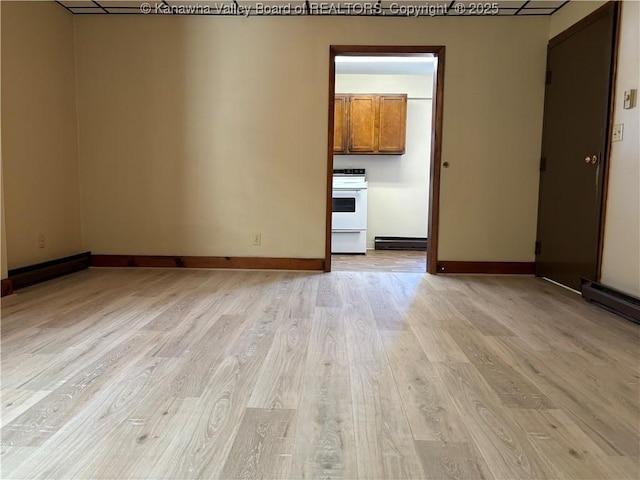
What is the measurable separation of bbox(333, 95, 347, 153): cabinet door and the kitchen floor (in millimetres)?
1470

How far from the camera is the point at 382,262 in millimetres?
4871

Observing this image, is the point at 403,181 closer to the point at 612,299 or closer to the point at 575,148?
the point at 575,148

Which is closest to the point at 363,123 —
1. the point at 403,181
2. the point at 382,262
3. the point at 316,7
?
the point at 403,181

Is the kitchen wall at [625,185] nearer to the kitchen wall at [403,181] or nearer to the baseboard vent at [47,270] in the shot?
the kitchen wall at [403,181]

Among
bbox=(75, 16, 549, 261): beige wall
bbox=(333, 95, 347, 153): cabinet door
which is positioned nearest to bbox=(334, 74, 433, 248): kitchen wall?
bbox=(333, 95, 347, 153): cabinet door

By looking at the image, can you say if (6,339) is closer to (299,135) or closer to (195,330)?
(195,330)

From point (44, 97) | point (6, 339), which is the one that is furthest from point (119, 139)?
point (6, 339)

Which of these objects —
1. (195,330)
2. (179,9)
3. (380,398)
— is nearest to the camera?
(380,398)

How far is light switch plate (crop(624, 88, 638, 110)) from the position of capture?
2.68 m

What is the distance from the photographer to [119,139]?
153 inches

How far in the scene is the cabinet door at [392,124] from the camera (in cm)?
575

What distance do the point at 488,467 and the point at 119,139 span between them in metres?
3.87

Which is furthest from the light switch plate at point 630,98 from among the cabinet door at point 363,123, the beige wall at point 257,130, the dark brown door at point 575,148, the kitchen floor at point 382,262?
the cabinet door at point 363,123

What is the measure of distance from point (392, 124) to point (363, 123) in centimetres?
39
